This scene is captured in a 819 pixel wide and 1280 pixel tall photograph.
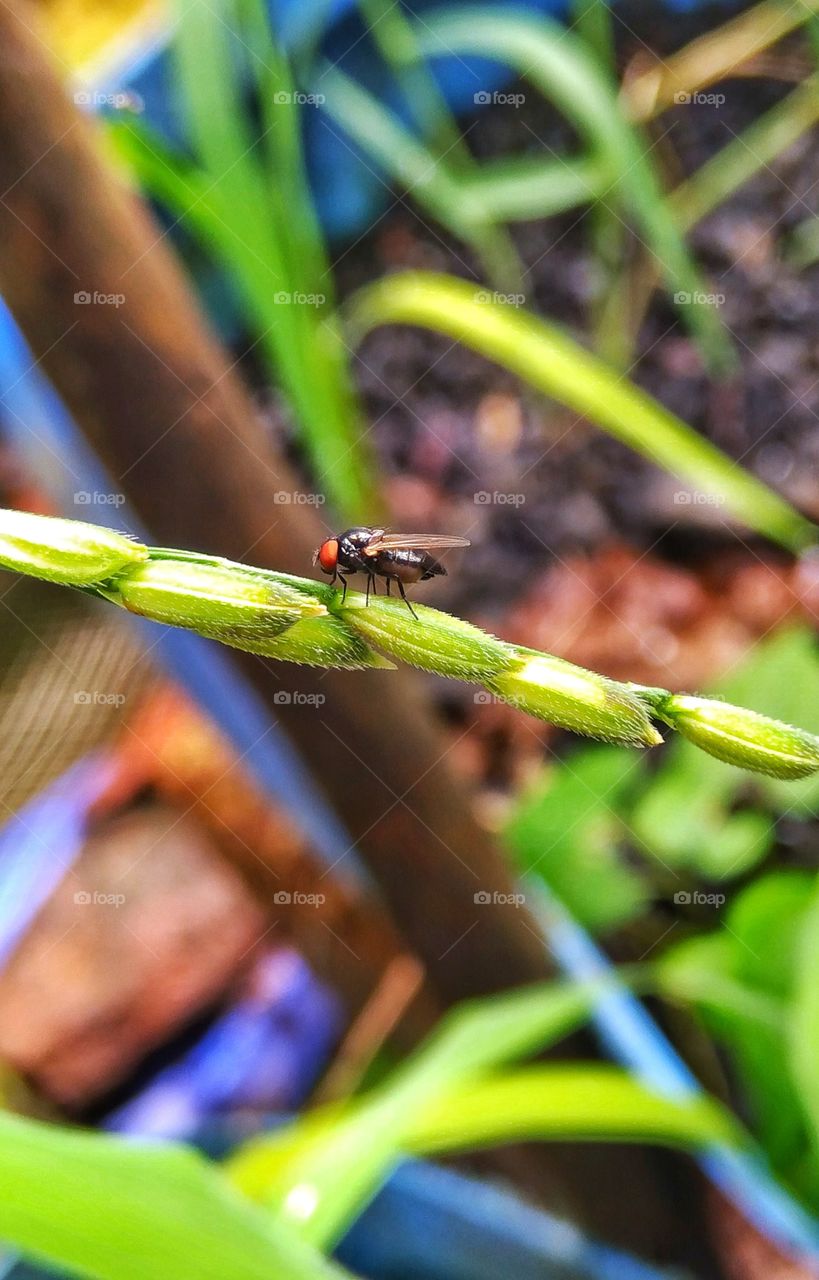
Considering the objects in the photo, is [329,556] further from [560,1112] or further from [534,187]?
[534,187]

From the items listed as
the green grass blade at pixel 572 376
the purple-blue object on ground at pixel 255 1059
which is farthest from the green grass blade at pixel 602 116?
the purple-blue object on ground at pixel 255 1059

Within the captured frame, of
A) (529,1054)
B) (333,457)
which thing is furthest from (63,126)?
(529,1054)

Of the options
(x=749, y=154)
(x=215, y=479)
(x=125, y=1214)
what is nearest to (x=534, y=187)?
(x=749, y=154)

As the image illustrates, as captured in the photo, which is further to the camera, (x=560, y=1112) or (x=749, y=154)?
(x=749, y=154)

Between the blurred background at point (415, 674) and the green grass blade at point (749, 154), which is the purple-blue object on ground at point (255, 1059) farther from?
the green grass blade at point (749, 154)

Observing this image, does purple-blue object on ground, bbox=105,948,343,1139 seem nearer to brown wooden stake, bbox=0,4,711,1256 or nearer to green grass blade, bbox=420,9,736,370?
brown wooden stake, bbox=0,4,711,1256

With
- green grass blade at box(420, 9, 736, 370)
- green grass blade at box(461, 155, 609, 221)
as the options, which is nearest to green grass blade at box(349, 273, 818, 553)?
green grass blade at box(420, 9, 736, 370)

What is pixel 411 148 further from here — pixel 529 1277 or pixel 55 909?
pixel 529 1277

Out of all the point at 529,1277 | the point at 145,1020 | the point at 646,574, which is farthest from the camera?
the point at 646,574
